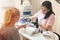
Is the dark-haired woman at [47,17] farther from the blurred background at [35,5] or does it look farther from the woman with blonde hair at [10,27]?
the woman with blonde hair at [10,27]

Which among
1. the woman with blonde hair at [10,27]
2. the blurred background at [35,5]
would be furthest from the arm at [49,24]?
the woman with blonde hair at [10,27]

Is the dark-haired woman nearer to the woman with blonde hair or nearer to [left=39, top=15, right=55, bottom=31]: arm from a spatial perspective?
[left=39, top=15, right=55, bottom=31]: arm

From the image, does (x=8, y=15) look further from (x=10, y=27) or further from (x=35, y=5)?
(x=35, y=5)

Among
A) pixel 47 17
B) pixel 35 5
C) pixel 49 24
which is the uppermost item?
pixel 35 5

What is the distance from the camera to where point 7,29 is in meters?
1.51

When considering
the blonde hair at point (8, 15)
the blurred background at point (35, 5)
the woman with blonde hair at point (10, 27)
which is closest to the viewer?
the woman with blonde hair at point (10, 27)

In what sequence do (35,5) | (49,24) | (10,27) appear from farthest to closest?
1. (35,5)
2. (49,24)
3. (10,27)

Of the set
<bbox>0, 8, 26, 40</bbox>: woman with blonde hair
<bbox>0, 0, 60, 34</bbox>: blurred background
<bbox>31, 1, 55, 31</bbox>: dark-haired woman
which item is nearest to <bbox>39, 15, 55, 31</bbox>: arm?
<bbox>31, 1, 55, 31</bbox>: dark-haired woman

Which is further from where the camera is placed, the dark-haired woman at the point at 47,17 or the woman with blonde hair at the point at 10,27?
the dark-haired woman at the point at 47,17

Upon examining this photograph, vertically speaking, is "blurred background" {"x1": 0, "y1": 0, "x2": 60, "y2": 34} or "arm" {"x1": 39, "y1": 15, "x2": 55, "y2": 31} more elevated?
"blurred background" {"x1": 0, "y1": 0, "x2": 60, "y2": 34}

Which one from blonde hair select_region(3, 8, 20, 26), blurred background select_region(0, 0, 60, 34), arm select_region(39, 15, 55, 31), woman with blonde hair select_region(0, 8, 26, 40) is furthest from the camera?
blurred background select_region(0, 0, 60, 34)

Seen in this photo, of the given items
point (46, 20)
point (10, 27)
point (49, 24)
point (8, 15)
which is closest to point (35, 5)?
point (46, 20)

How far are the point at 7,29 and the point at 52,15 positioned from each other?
3.63 feet

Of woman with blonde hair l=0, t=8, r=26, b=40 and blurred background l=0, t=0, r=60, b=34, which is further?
blurred background l=0, t=0, r=60, b=34
